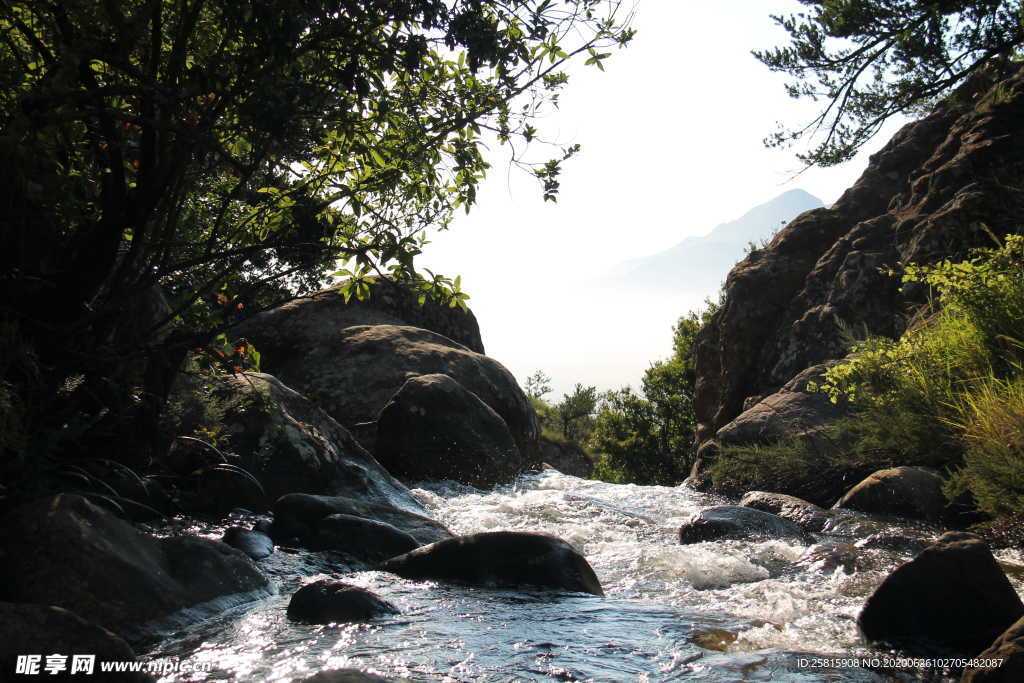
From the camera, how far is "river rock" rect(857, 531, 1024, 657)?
3766 millimetres

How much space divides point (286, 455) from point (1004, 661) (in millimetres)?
6017

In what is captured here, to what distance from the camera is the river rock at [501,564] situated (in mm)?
5023

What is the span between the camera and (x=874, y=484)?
7836 millimetres

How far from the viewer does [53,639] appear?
113 inches

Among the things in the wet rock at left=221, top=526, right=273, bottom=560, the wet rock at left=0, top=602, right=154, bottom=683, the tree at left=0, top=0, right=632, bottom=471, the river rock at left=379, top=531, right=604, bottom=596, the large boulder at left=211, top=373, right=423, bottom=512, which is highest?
the tree at left=0, top=0, right=632, bottom=471

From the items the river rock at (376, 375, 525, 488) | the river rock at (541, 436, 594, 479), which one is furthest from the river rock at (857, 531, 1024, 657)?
the river rock at (541, 436, 594, 479)

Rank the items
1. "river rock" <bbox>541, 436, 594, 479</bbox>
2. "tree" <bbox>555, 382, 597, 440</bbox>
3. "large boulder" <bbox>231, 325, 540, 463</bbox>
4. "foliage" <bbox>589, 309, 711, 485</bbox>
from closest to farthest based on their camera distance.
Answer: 1. "large boulder" <bbox>231, 325, 540, 463</bbox>
2. "foliage" <bbox>589, 309, 711, 485</bbox>
3. "river rock" <bbox>541, 436, 594, 479</bbox>
4. "tree" <bbox>555, 382, 597, 440</bbox>

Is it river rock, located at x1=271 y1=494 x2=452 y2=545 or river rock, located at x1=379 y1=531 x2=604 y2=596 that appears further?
river rock, located at x1=271 y1=494 x2=452 y2=545

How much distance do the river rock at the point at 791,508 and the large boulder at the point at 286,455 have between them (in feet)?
13.0

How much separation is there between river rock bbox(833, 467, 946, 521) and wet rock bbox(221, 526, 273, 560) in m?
6.05

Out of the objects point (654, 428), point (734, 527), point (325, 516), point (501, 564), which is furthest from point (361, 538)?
point (654, 428)

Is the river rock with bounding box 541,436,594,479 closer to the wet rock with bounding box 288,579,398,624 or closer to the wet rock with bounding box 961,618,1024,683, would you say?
the wet rock with bounding box 288,579,398,624

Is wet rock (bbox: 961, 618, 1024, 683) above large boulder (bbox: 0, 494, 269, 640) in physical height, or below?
below

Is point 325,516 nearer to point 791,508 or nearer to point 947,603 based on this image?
point 947,603
